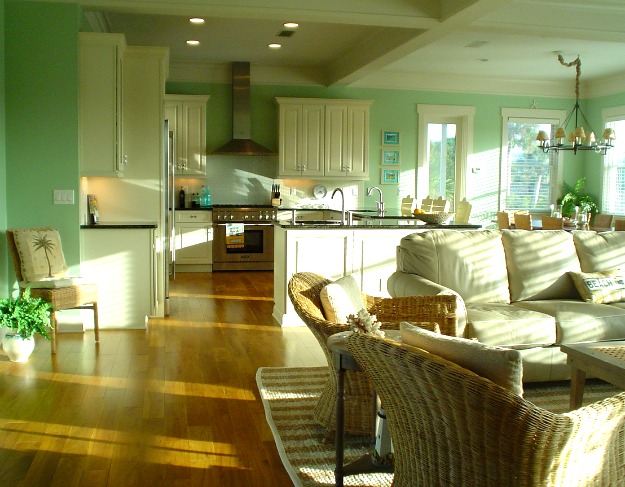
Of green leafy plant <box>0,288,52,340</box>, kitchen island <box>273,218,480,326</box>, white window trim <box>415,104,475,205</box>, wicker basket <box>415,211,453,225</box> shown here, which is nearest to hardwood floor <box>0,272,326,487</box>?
green leafy plant <box>0,288,52,340</box>

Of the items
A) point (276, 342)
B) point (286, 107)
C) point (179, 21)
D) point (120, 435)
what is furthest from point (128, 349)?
point (286, 107)

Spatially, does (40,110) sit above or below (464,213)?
above

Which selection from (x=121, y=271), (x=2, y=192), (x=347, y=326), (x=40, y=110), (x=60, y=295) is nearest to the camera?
(x=347, y=326)

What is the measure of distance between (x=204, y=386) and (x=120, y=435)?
911mm

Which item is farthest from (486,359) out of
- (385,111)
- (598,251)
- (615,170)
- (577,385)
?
(615,170)

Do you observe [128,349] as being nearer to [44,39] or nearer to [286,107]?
[44,39]

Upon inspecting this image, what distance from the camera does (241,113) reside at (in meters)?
9.95

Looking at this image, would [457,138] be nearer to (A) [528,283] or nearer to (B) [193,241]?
(B) [193,241]

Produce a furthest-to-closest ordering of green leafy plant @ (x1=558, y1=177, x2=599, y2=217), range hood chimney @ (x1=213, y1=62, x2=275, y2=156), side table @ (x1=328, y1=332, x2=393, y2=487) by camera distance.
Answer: green leafy plant @ (x1=558, y1=177, x2=599, y2=217)
range hood chimney @ (x1=213, y1=62, x2=275, y2=156)
side table @ (x1=328, y1=332, x2=393, y2=487)

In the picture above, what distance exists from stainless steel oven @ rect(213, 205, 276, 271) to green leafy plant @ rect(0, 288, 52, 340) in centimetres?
485

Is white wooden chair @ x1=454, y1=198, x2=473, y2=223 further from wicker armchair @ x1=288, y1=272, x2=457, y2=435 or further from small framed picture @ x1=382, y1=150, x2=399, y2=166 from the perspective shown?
wicker armchair @ x1=288, y1=272, x2=457, y2=435

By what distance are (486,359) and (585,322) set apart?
2.64 m

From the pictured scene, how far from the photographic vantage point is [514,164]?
36.4 feet

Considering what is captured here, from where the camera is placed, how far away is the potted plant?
475 cm
